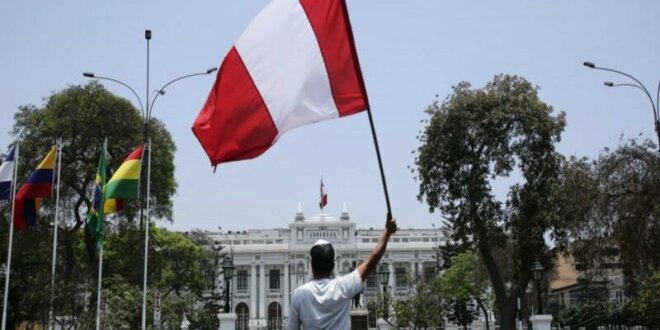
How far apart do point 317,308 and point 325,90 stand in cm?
229

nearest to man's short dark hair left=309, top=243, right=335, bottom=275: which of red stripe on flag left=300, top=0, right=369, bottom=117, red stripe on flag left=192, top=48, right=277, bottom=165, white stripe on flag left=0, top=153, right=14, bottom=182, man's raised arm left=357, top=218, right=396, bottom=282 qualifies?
man's raised arm left=357, top=218, right=396, bottom=282

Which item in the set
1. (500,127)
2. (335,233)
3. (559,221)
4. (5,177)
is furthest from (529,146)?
(335,233)

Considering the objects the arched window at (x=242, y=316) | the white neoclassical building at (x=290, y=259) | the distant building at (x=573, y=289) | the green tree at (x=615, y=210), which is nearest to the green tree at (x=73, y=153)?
the green tree at (x=615, y=210)

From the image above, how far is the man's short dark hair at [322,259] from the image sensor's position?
14.1 ft

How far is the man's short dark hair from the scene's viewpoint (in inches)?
169

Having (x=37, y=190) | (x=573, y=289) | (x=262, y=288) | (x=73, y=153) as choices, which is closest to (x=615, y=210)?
(x=37, y=190)

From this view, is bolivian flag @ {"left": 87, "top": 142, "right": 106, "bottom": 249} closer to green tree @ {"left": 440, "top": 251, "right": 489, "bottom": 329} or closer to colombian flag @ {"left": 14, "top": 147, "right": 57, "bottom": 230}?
colombian flag @ {"left": 14, "top": 147, "right": 57, "bottom": 230}

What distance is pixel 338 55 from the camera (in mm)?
5895

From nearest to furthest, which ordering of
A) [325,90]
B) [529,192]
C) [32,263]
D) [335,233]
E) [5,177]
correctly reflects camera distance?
[325,90] → [5,177] → [529,192] → [32,263] → [335,233]

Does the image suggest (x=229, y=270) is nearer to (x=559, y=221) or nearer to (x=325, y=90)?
(x=559, y=221)

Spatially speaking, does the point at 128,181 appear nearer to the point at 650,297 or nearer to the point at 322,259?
the point at 650,297

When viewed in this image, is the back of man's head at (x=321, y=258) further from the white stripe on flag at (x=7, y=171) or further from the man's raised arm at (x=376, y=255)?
the white stripe on flag at (x=7, y=171)

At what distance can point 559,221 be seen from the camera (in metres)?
28.0

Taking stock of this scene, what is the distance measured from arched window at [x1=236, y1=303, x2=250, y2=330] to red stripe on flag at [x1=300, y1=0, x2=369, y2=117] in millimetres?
70289
